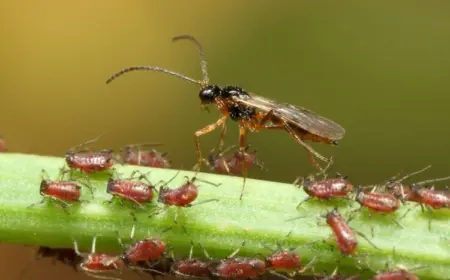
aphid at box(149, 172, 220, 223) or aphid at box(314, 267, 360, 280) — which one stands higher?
aphid at box(149, 172, 220, 223)

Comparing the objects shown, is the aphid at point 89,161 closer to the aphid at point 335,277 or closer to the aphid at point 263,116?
the aphid at point 263,116

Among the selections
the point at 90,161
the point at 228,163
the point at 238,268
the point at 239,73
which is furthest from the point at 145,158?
the point at 239,73

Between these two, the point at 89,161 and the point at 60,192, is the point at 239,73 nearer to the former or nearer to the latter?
the point at 89,161

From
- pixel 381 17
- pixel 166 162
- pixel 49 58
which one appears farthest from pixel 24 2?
pixel 381 17

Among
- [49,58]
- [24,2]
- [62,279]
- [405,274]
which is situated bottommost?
[62,279]

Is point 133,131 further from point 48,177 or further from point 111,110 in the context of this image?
point 48,177

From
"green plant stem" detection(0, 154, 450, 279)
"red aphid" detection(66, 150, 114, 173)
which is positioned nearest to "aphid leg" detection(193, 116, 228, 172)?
"green plant stem" detection(0, 154, 450, 279)

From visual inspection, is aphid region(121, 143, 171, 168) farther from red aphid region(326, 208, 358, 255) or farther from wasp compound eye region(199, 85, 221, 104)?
red aphid region(326, 208, 358, 255)

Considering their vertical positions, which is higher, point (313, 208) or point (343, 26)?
point (343, 26)
